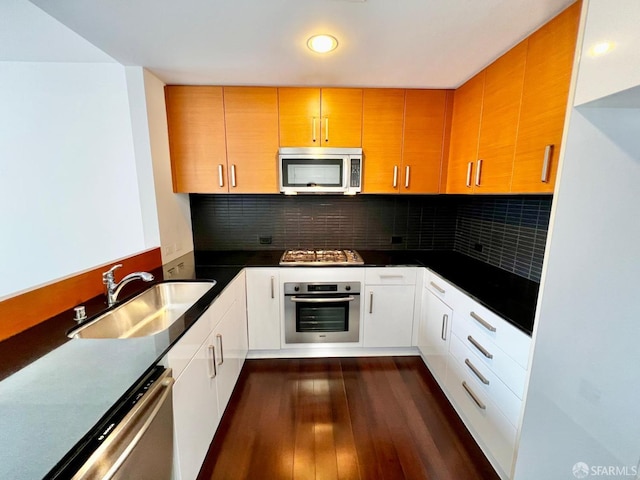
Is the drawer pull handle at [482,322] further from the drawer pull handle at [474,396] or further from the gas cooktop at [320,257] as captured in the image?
the gas cooktop at [320,257]

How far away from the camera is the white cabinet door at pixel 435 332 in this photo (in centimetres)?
177

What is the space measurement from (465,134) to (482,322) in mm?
1426

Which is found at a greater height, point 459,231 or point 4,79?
point 4,79

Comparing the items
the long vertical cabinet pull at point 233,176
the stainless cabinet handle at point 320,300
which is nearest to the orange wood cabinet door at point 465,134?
the stainless cabinet handle at point 320,300

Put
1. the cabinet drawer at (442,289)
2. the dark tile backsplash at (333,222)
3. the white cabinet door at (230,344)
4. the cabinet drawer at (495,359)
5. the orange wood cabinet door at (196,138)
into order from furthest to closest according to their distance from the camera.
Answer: the dark tile backsplash at (333,222) → the orange wood cabinet door at (196,138) → the cabinet drawer at (442,289) → the white cabinet door at (230,344) → the cabinet drawer at (495,359)

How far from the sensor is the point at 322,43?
1463mm

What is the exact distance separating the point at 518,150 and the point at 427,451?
1.79m

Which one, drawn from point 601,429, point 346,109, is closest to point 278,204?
point 346,109

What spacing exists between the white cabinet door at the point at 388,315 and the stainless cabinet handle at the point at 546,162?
3.87ft

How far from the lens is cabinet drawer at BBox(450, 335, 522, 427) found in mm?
1166

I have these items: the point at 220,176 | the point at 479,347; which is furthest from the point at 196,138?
the point at 479,347

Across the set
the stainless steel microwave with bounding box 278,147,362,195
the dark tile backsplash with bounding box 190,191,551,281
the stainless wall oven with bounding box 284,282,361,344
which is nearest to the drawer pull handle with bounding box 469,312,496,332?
the stainless wall oven with bounding box 284,282,361,344

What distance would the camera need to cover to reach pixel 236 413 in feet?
5.52

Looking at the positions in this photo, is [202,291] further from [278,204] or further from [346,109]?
[346,109]
